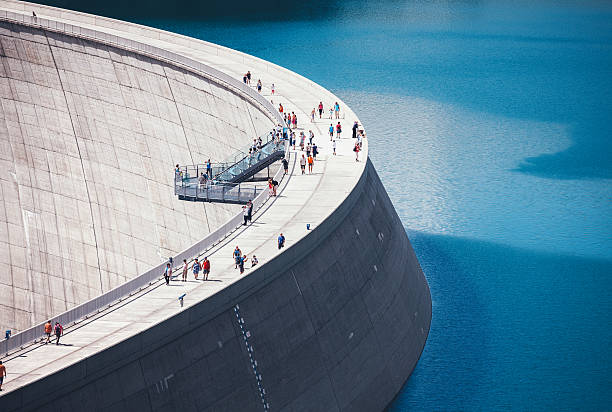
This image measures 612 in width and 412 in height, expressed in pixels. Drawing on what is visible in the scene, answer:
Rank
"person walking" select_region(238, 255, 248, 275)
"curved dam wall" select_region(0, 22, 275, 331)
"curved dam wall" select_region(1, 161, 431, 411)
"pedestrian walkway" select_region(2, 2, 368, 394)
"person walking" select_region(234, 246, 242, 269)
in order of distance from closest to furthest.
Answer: "curved dam wall" select_region(1, 161, 431, 411) → "pedestrian walkway" select_region(2, 2, 368, 394) → "person walking" select_region(238, 255, 248, 275) → "person walking" select_region(234, 246, 242, 269) → "curved dam wall" select_region(0, 22, 275, 331)

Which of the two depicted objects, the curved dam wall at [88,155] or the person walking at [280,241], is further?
the curved dam wall at [88,155]

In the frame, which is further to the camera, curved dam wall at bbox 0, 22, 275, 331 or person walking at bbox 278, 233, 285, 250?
curved dam wall at bbox 0, 22, 275, 331

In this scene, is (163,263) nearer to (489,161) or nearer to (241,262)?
(241,262)

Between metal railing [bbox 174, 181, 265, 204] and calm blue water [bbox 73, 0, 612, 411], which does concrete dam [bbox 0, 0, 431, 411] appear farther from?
calm blue water [bbox 73, 0, 612, 411]

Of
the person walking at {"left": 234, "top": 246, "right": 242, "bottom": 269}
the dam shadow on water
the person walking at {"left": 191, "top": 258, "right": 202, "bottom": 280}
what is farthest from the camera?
the dam shadow on water

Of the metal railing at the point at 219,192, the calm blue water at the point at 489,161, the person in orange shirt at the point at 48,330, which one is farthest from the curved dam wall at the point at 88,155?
the person in orange shirt at the point at 48,330

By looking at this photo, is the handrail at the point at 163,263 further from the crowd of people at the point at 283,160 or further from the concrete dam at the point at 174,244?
the crowd of people at the point at 283,160

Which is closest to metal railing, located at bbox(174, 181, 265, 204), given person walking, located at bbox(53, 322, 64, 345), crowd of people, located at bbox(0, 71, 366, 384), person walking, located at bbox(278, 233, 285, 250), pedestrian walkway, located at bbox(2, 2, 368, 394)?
crowd of people, located at bbox(0, 71, 366, 384)
